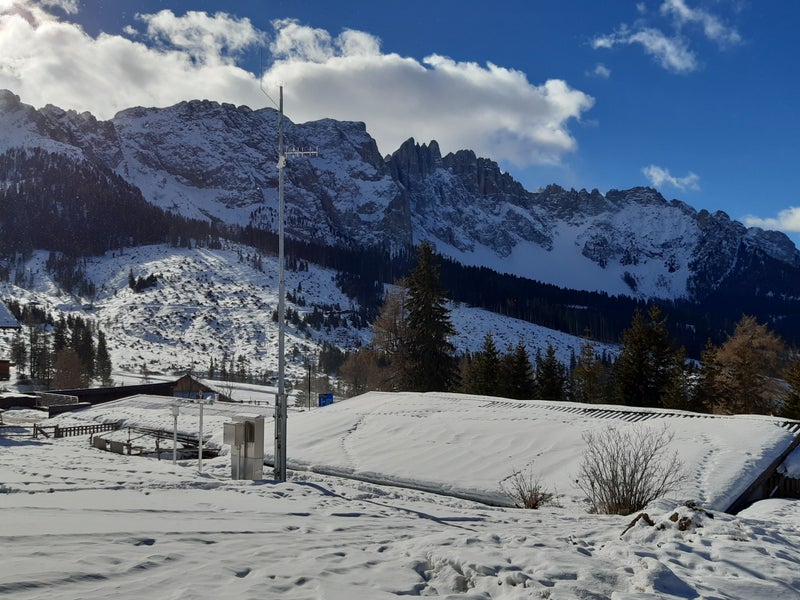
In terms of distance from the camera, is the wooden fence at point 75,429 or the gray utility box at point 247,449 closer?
the gray utility box at point 247,449

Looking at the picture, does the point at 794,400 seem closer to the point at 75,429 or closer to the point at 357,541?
the point at 357,541

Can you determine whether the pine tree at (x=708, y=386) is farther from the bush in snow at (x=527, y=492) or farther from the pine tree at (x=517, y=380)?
the bush in snow at (x=527, y=492)

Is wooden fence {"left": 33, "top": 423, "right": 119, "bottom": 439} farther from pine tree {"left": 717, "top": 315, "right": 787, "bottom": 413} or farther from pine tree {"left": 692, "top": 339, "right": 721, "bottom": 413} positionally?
pine tree {"left": 717, "top": 315, "right": 787, "bottom": 413}

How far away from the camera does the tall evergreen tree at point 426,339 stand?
4094 cm

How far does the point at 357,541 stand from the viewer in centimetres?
698

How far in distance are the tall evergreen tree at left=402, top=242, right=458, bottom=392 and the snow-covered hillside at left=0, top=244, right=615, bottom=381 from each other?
70.2 metres

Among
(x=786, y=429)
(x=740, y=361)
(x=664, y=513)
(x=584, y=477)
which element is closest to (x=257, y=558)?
(x=664, y=513)

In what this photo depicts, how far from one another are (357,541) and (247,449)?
8.04m

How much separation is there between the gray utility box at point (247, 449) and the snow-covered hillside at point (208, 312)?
9503 cm

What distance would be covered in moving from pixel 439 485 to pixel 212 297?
145488 millimetres

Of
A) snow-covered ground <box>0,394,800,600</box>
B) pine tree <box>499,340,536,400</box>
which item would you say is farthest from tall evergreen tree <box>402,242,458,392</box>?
snow-covered ground <box>0,394,800,600</box>

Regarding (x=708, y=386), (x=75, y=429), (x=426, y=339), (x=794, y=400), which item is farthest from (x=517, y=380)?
(x=75, y=429)

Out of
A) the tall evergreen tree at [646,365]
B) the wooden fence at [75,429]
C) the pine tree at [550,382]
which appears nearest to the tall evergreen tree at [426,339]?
the pine tree at [550,382]

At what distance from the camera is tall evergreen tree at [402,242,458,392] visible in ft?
134
